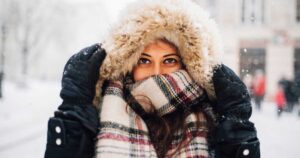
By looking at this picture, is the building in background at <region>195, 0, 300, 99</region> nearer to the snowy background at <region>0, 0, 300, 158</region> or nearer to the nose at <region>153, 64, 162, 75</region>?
the snowy background at <region>0, 0, 300, 158</region>

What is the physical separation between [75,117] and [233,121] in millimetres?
769

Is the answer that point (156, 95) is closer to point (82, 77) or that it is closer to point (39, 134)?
point (82, 77)

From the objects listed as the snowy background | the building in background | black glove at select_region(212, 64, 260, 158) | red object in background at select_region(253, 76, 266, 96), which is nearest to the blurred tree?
the snowy background

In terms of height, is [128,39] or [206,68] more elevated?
[128,39]

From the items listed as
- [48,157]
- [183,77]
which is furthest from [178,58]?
[48,157]

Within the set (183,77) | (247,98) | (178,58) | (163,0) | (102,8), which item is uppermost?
(102,8)

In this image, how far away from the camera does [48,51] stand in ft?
144

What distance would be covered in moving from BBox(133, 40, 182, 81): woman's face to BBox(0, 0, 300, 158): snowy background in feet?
0.87

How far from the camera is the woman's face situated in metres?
1.98

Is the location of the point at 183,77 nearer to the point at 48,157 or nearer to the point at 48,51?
the point at 48,157

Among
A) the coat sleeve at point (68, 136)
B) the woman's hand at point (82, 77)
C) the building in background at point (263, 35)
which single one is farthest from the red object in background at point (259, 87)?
the coat sleeve at point (68, 136)

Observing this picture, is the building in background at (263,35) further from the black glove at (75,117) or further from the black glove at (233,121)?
the black glove at (75,117)

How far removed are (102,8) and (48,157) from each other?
38.2m

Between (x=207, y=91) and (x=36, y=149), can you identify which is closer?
(x=207, y=91)
